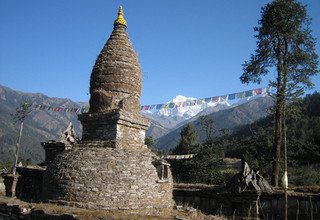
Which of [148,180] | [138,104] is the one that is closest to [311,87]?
[138,104]

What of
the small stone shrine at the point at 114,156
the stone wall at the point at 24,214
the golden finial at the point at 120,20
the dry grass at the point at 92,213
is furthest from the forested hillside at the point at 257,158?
the stone wall at the point at 24,214

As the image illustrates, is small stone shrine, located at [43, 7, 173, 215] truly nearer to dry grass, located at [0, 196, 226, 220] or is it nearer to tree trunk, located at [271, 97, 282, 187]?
dry grass, located at [0, 196, 226, 220]

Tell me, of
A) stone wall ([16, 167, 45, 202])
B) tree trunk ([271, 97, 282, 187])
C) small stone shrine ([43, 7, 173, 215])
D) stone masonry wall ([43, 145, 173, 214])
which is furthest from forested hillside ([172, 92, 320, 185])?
stone wall ([16, 167, 45, 202])

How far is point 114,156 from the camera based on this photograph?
14.9 metres

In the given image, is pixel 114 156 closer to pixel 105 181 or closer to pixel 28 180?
pixel 105 181

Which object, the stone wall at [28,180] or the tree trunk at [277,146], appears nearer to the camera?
the stone wall at [28,180]

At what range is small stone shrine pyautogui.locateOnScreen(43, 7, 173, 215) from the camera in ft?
47.1

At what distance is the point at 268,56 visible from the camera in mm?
24375

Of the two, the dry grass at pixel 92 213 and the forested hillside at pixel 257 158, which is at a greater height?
the forested hillside at pixel 257 158

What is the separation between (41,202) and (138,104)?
632 cm

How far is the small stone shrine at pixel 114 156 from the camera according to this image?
14.3 m

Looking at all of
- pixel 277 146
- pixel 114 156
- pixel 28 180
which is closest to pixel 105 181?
pixel 114 156

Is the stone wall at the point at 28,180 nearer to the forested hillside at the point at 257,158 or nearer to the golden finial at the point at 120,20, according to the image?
the golden finial at the point at 120,20

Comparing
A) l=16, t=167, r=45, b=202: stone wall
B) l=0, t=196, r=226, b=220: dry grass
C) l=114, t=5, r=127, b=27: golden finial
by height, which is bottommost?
l=0, t=196, r=226, b=220: dry grass
